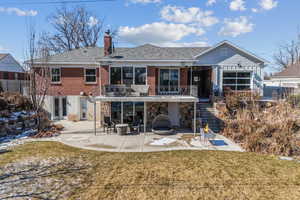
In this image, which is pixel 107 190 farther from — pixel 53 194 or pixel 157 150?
pixel 157 150

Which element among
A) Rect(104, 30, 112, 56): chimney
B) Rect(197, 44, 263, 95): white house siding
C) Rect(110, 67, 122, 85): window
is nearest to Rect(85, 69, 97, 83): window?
Rect(104, 30, 112, 56): chimney

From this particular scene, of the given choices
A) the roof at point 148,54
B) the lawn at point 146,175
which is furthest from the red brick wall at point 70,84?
the lawn at point 146,175

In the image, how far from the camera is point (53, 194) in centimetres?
523

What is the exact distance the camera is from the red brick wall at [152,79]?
14.7 metres

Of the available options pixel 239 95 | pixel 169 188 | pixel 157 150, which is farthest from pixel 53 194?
pixel 239 95

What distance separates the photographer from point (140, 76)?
14812 mm

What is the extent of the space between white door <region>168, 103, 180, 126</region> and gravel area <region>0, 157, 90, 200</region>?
8.47 m

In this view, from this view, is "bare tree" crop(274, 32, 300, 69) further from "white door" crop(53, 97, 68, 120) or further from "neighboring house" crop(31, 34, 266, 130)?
"white door" crop(53, 97, 68, 120)

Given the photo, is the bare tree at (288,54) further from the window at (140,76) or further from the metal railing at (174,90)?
the window at (140,76)

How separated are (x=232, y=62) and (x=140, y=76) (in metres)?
8.62

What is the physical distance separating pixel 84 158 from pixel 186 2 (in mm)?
12296

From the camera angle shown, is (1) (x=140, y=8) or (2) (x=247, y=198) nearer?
(2) (x=247, y=198)

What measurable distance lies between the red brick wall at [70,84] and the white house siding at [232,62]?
10929mm

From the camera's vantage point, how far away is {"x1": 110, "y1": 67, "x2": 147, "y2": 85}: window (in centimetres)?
1474
